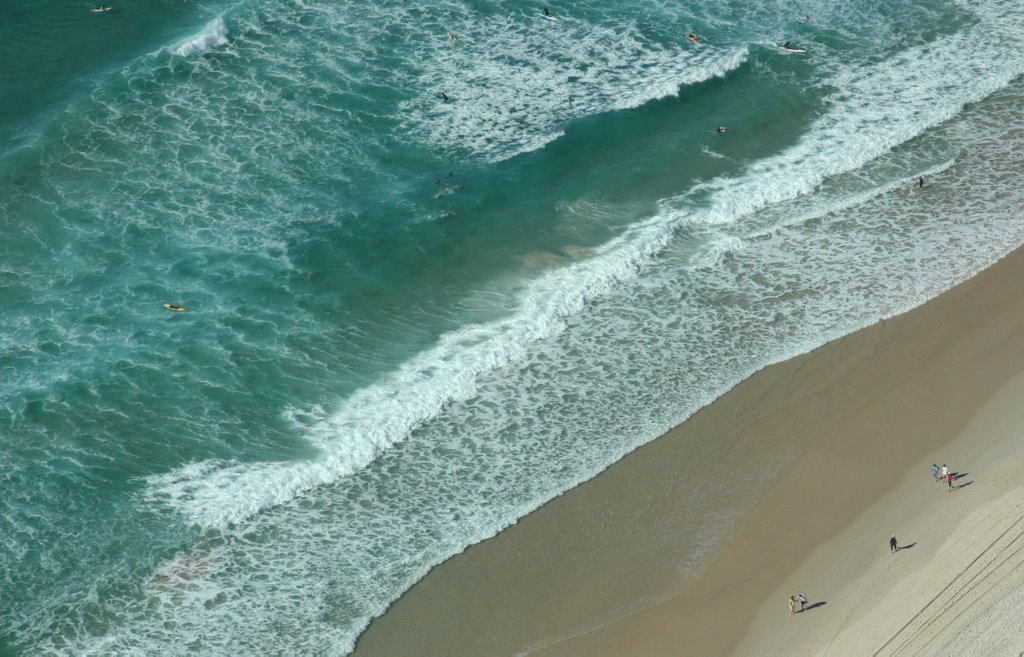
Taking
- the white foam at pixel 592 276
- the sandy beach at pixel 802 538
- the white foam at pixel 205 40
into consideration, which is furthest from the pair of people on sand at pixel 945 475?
the white foam at pixel 205 40

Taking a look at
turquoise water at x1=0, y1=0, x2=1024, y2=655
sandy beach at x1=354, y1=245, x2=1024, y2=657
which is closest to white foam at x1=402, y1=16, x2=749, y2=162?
turquoise water at x1=0, y1=0, x2=1024, y2=655

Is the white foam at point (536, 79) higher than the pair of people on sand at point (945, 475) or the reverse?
higher

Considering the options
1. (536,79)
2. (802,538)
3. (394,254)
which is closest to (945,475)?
(802,538)

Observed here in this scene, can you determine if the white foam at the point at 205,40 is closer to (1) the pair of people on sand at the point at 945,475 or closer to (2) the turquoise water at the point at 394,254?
(2) the turquoise water at the point at 394,254

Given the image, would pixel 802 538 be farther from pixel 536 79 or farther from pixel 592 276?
pixel 536 79

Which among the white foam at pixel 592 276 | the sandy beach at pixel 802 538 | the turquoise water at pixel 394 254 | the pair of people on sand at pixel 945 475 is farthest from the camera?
the white foam at pixel 592 276

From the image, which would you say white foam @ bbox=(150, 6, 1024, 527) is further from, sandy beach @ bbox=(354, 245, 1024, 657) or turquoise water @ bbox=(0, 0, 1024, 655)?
sandy beach @ bbox=(354, 245, 1024, 657)
